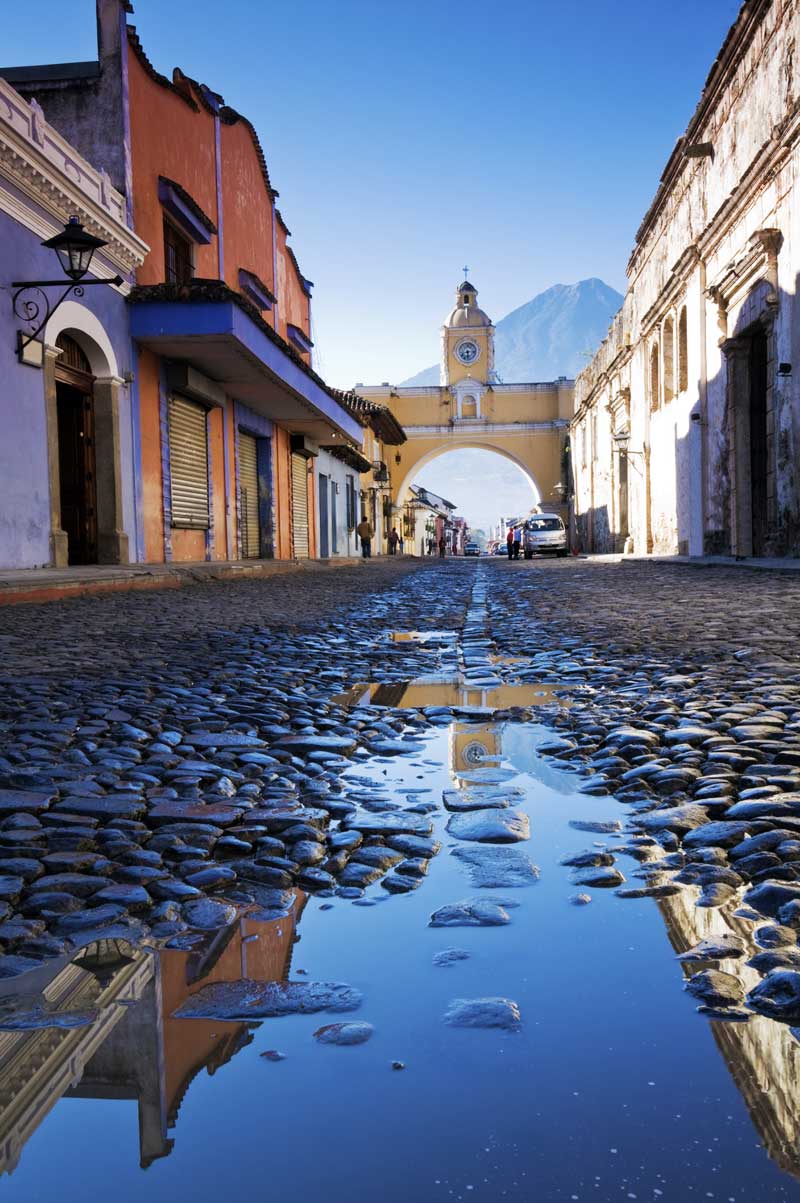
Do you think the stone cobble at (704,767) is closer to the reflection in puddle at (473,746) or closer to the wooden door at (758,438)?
the reflection in puddle at (473,746)

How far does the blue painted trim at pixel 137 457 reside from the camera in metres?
13.1

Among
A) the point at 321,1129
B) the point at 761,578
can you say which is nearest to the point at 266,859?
the point at 321,1129

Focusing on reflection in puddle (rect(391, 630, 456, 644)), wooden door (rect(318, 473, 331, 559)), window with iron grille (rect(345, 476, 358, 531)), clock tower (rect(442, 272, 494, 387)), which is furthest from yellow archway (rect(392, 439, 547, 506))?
reflection in puddle (rect(391, 630, 456, 644))

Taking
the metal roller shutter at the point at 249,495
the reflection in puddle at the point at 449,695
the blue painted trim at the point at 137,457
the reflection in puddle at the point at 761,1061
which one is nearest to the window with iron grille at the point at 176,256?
the blue painted trim at the point at 137,457

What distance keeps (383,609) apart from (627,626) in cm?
284

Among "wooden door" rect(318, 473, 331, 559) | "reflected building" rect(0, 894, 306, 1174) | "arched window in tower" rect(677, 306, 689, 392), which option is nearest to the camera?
"reflected building" rect(0, 894, 306, 1174)

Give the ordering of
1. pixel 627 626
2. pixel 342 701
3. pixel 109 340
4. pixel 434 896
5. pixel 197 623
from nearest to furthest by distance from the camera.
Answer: pixel 434 896
pixel 342 701
pixel 627 626
pixel 197 623
pixel 109 340

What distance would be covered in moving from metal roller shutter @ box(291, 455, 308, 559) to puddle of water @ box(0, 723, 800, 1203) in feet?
70.0

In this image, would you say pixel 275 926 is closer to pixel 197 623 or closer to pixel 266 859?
pixel 266 859

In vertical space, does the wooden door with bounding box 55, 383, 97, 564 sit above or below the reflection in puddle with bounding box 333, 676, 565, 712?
above

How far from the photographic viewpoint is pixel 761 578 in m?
10.3

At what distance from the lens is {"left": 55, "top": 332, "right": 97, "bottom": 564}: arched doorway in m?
12.4

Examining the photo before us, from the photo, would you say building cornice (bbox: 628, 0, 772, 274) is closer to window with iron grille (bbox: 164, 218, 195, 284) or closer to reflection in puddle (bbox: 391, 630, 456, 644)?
window with iron grille (bbox: 164, 218, 195, 284)

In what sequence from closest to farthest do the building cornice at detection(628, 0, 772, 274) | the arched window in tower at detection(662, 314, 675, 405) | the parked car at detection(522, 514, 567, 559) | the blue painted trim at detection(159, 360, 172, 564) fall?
the building cornice at detection(628, 0, 772, 274)
the blue painted trim at detection(159, 360, 172, 564)
the arched window in tower at detection(662, 314, 675, 405)
the parked car at detection(522, 514, 567, 559)
